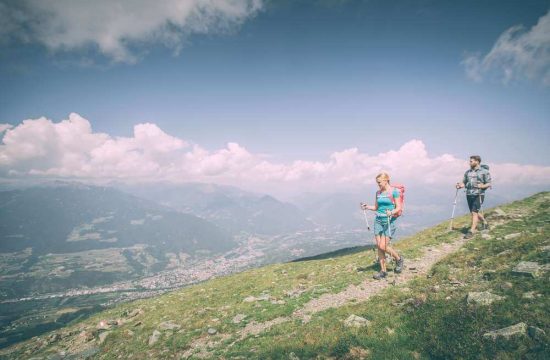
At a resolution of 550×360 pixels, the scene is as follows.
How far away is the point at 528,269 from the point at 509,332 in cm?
464

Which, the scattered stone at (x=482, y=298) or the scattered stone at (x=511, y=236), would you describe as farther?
the scattered stone at (x=511, y=236)

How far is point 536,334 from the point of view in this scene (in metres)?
7.08

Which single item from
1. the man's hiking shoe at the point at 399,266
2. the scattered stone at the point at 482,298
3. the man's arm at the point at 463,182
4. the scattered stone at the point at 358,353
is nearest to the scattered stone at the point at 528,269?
the scattered stone at the point at 482,298

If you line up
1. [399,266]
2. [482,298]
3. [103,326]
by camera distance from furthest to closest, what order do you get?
1. [103,326]
2. [399,266]
3. [482,298]

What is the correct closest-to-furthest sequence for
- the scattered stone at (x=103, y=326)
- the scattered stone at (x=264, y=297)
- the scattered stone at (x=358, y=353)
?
the scattered stone at (x=358, y=353), the scattered stone at (x=264, y=297), the scattered stone at (x=103, y=326)

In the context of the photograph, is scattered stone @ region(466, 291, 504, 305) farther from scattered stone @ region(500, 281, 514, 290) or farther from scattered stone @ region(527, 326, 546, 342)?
scattered stone @ region(527, 326, 546, 342)

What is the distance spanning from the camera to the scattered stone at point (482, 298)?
9.37m

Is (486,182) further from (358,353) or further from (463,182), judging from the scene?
(358,353)

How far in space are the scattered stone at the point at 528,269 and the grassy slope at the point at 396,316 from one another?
0.33m

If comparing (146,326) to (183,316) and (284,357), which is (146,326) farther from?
(284,357)

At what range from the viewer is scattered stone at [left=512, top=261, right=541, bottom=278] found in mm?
10258

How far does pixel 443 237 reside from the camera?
72.0ft

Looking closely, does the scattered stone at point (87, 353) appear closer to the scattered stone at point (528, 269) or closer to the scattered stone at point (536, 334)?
the scattered stone at point (536, 334)

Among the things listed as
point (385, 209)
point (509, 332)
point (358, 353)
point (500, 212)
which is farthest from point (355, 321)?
point (500, 212)
